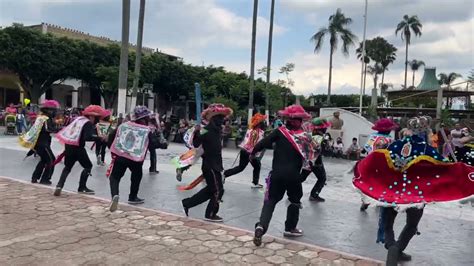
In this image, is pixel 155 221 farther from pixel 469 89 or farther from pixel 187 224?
pixel 469 89

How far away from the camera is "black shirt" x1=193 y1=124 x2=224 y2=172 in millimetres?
6414

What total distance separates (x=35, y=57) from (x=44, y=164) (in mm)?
24968

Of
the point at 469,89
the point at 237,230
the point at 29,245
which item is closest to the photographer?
the point at 29,245

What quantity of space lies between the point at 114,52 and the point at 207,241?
32283 millimetres

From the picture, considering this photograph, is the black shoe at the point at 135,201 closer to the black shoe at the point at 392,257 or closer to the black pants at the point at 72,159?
the black pants at the point at 72,159

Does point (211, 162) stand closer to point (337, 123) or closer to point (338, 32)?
point (337, 123)

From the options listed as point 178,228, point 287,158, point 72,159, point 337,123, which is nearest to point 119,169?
point 72,159

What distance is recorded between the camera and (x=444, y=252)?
5535 mm

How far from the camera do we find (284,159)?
217 inches

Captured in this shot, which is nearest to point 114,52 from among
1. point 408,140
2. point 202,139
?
point 202,139

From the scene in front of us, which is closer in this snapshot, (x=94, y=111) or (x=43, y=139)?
(x=94, y=111)

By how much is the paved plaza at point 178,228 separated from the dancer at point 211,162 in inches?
9.2

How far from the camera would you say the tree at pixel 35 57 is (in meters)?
29.9

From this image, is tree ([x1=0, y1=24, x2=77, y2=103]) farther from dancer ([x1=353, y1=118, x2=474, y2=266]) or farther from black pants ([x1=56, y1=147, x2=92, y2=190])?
dancer ([x1=353, y1=118, x2=474, y2=266])
